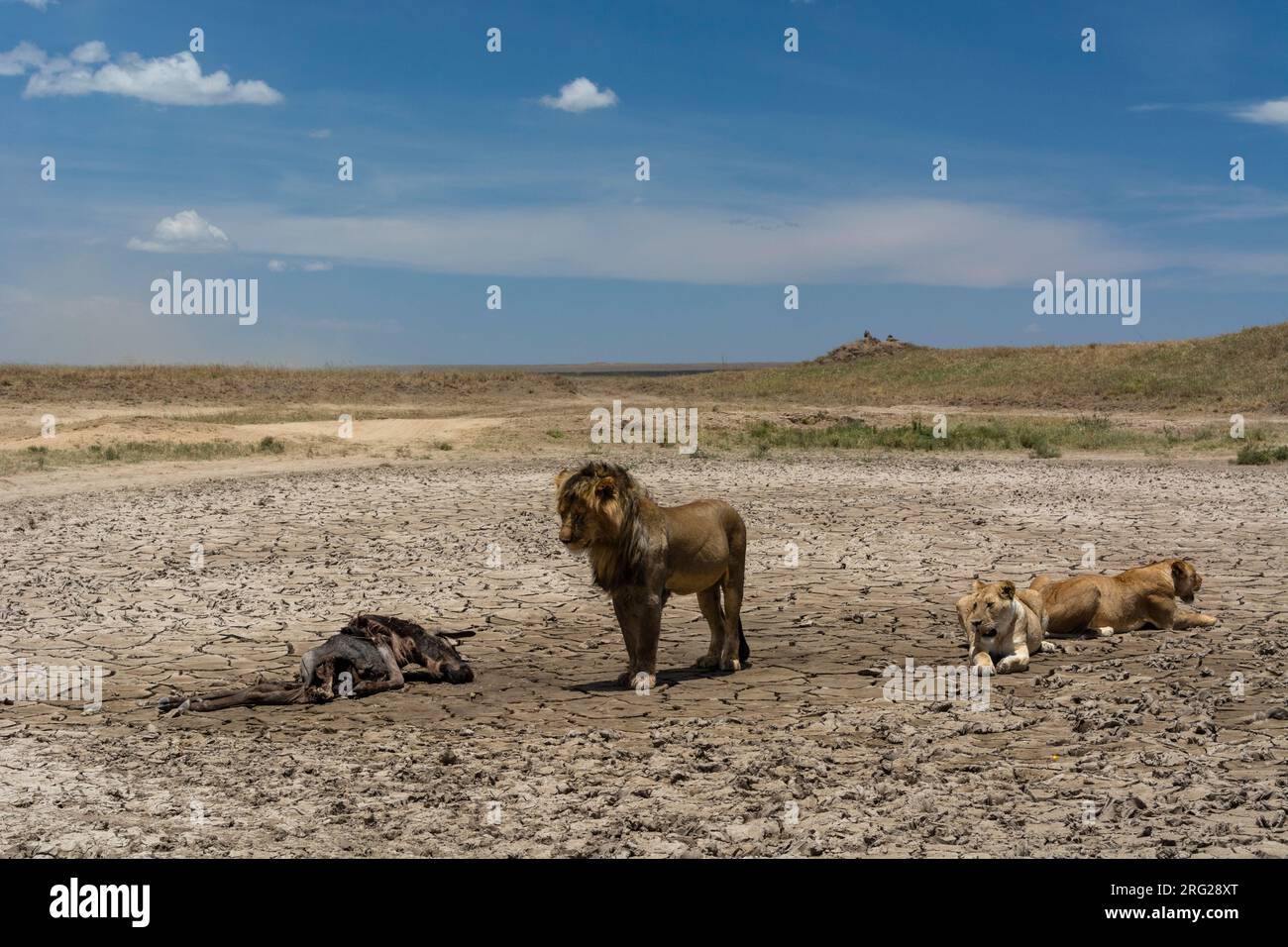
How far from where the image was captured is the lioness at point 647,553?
7.79m

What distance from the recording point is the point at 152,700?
8.22 meters

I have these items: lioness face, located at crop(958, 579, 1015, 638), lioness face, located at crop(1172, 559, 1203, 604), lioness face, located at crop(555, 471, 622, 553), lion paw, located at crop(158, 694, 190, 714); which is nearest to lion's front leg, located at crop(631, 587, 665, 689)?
lioness face, located at crop(555, 471, 622, 553)

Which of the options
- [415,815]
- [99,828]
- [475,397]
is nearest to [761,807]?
[415,815]

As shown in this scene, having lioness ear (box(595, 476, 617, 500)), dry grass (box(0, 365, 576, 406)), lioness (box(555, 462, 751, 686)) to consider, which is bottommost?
lioness (box(555, 462, 751, 686))

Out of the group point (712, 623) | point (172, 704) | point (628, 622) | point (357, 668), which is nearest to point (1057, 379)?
point (712, 623)

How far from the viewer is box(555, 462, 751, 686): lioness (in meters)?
7.79

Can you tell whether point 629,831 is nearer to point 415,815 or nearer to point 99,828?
point 415,815

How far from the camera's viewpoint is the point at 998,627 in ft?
27.7

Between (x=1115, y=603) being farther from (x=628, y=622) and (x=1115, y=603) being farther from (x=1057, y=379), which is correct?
(x=1057, y=379)

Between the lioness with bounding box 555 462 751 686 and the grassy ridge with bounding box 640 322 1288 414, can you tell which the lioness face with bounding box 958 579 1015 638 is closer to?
the lioness with bounding box 555 462 751 686

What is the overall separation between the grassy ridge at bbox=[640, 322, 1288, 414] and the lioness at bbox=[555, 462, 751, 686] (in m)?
34.2

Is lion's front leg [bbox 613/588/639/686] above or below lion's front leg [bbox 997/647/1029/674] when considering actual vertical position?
above

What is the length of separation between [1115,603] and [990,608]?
1597 mm

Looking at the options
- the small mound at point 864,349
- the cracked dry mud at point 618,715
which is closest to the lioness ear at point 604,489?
the cracked dry mud at point 618,715
